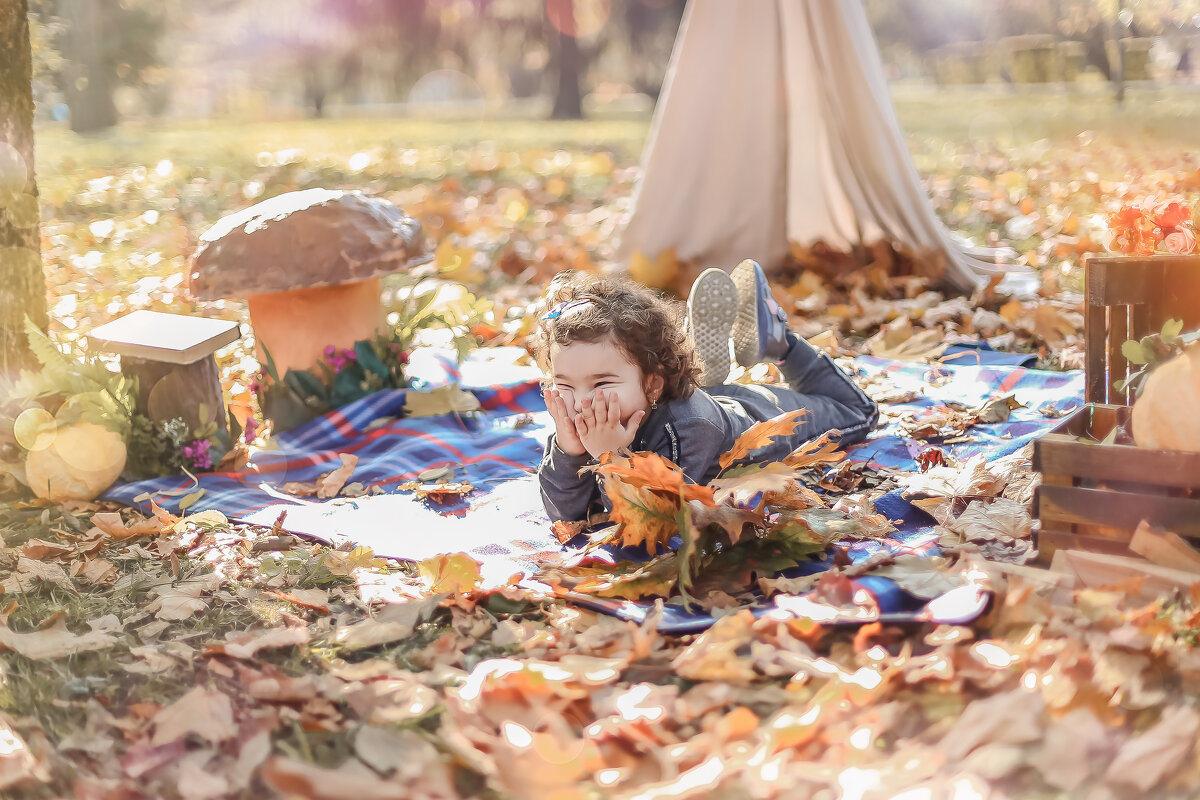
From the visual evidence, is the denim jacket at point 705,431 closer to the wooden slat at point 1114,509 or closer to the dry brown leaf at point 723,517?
the dry brown leaf at point 723,517

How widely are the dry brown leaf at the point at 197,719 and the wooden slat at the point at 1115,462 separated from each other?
5.46ft

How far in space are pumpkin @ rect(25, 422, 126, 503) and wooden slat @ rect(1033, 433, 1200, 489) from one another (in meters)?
2.63

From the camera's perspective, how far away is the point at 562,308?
2748 millimetres

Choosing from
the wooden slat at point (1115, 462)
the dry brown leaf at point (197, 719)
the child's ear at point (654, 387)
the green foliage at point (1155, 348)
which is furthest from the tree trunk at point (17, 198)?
the green foliage at point (1155, 348)

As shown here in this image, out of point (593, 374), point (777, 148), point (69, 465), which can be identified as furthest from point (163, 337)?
point (777, 148)

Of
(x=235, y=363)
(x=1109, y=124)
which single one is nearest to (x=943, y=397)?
(x=235, y=363)

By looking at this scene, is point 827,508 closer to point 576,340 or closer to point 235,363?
point 576,340

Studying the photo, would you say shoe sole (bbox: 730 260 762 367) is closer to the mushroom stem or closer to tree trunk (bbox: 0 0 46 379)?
the mushroom stem

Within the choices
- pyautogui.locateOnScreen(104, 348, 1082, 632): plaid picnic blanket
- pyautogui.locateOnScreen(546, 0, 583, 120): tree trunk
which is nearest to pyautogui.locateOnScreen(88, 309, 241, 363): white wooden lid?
pyautogui.locateOnScreen(104, 348, 1082, 632): plaid picnic blanket

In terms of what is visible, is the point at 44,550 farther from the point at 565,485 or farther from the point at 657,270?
the point at 657,270

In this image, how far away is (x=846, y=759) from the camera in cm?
168

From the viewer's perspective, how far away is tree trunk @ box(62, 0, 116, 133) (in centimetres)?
1656

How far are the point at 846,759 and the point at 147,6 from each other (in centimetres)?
2061

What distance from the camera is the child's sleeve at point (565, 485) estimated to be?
9.05 ft
